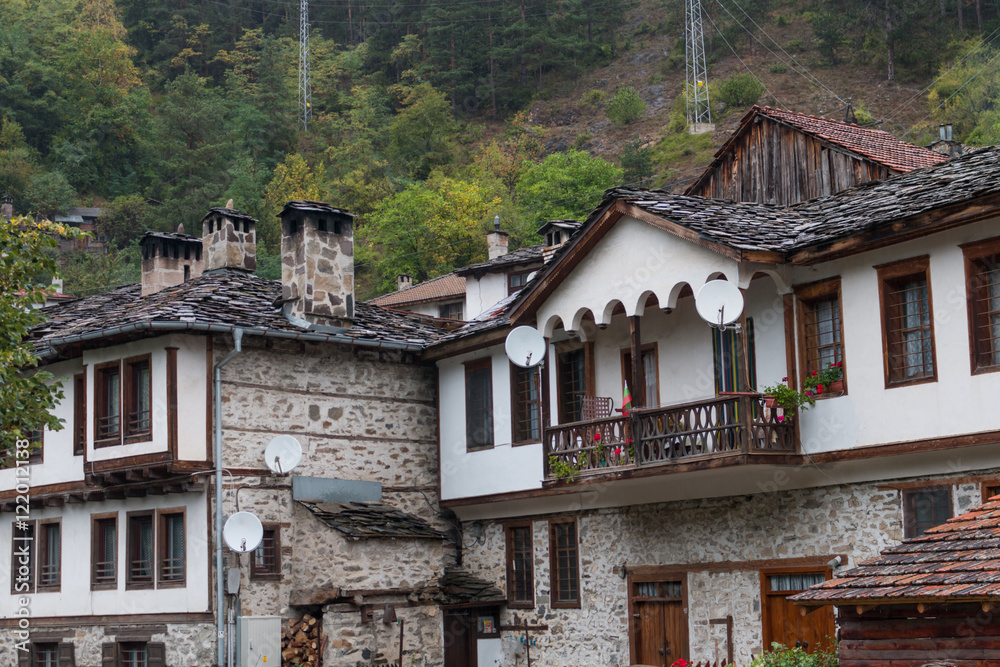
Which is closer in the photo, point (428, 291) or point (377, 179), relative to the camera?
point (428, 291)

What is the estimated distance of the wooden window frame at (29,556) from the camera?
22453mm

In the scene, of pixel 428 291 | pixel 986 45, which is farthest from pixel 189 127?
pixel 986 45

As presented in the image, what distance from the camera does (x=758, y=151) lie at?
22.5 meters

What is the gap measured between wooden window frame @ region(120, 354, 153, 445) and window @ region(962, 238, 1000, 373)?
12.8 meters

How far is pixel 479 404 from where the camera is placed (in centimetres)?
2220

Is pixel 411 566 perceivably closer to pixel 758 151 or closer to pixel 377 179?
pixel 758 151

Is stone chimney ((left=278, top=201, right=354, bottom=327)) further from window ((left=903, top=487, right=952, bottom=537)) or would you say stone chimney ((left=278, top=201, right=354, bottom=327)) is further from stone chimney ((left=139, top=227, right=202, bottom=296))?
window ((left=903, top=487, right=952, bottom=537))

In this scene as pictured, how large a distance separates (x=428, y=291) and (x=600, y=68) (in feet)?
154

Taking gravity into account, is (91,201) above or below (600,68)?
below

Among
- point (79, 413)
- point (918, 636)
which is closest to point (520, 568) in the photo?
point (79, 413)

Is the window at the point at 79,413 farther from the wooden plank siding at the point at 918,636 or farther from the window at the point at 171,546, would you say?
the wooden plank siding at the point at 918,636

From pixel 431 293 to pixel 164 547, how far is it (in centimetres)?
2916

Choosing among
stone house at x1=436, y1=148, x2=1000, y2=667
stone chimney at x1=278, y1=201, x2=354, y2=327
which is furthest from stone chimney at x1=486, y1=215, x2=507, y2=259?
stone house at x1=436, y1=148, x2=1000, y2=667

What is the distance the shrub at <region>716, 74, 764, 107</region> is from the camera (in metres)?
74.2
